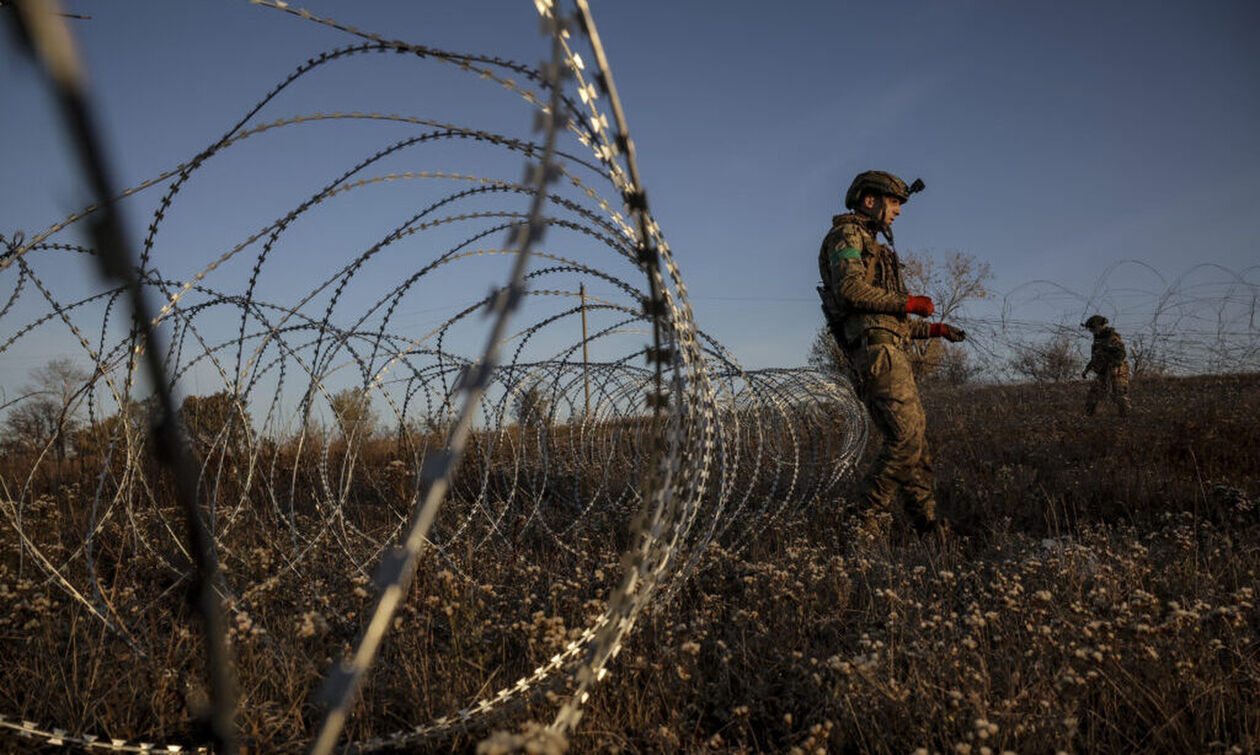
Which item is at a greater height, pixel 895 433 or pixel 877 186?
pixel 877 186

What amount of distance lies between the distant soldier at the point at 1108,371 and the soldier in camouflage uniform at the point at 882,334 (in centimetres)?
996

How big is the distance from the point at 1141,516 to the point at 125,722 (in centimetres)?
680

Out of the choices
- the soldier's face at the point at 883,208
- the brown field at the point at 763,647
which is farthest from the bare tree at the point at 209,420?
the soldier's face at the point at 883,208

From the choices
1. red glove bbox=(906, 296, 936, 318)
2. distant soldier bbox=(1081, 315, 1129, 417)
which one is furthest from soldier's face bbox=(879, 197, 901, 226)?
distant soldier bbox=(1081, 315, 1129, 417)

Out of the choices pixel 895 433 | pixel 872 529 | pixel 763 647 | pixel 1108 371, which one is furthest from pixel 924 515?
pixel 1108 371

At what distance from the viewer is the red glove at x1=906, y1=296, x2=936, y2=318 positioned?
16.9 ft

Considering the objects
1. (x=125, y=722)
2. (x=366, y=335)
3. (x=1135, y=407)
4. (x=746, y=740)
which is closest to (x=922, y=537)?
(x=746, y=740)

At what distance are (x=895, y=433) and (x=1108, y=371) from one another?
11.2 meters

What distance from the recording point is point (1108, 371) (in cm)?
1344

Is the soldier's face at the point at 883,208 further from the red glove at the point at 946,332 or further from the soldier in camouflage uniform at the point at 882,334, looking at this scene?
the red glove at the point at 946,332

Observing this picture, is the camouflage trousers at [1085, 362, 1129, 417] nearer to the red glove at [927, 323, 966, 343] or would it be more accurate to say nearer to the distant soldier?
the distant soldier

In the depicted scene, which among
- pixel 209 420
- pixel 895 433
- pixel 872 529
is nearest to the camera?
pixel 872 529

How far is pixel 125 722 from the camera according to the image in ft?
8.49

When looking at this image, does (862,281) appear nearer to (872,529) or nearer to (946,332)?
(946,332)
